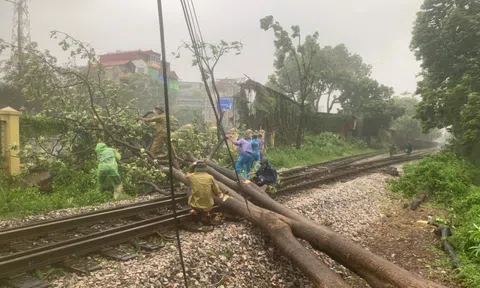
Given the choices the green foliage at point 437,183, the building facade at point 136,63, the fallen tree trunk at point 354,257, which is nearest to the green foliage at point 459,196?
the green foliage at point 437,183

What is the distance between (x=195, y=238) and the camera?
19.0 ft

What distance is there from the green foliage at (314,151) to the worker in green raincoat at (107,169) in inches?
371

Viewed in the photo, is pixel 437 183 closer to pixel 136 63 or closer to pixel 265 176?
pixel 265 176

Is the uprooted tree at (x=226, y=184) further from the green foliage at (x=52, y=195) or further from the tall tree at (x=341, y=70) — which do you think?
the tall tree at (x=341, y=70)

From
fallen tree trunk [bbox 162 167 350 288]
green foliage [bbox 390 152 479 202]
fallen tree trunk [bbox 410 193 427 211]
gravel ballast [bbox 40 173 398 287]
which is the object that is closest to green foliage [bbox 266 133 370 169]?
green foliage [bbox 390 152 479 202]

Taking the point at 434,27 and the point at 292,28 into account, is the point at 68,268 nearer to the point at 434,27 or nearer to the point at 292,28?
the point at 434,27

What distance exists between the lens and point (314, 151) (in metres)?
24.4

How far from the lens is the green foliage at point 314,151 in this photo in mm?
18703

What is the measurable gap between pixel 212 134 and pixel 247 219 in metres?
7.75

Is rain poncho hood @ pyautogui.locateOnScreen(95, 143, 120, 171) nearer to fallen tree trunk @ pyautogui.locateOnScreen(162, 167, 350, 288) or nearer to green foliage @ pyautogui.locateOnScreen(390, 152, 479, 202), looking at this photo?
fallen tree trunk @ pyautogui.locateOnScreen(162, 167, 350, 288)

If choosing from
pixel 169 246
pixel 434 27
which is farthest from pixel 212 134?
pixel 434 27

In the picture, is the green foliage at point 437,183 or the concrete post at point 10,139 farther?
the green foliage at point 437,183

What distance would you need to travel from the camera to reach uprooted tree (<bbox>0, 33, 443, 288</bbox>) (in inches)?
192

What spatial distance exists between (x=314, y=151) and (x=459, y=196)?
14.3 metres
